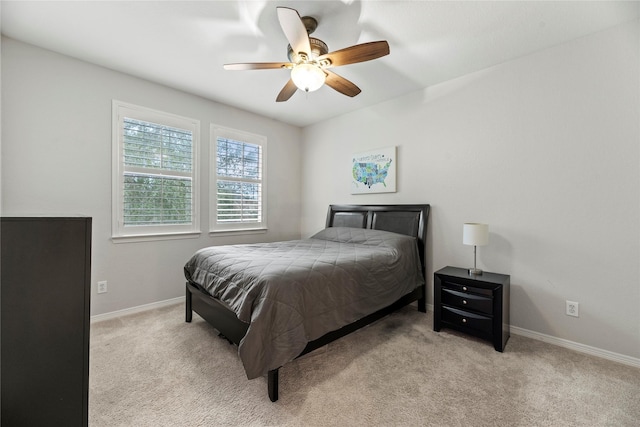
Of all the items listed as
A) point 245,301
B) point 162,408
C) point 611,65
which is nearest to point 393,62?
point 611,65

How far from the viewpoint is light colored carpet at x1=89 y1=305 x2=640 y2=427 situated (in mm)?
1504

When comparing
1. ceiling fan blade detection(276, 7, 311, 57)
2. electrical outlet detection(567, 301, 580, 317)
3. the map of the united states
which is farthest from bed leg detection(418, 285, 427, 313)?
ceiling fan blade detection(276, 7, 311, 57)

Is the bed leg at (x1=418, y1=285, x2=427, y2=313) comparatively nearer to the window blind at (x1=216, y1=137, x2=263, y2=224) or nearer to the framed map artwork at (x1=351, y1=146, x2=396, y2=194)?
the framed map artwork at (x1=351, y1=146, x2=396, y2=194)

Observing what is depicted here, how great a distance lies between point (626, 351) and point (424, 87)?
3.03 metres

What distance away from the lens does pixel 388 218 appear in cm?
343

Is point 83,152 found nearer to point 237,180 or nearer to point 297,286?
point 237,180

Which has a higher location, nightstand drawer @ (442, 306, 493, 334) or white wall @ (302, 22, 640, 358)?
white wall @ (302, 22, 640, 358)

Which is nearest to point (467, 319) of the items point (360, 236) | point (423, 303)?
point (423, 303)

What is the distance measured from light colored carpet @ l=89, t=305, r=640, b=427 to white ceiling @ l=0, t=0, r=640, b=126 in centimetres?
261

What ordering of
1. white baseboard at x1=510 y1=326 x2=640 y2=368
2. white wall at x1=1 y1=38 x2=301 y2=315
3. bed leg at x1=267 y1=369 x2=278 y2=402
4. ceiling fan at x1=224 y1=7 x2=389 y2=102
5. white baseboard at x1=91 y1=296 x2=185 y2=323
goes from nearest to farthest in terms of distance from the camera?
bed leg at x1=267 y1=369 x2=278 y2=402, ceiling fan at x1=224 y1=7 x2=389 y2=102, white baseboard at x1=510 y1=326 x2=640 y2=368, white wall at x1=1 y1=38 x2=301 y2=315, white baseboard at x1=91 y1=296 x2=185 y2=323

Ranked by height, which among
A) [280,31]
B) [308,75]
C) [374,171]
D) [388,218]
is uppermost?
[280,31]

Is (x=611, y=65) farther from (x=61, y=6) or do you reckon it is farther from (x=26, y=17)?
(x=26, y=17)

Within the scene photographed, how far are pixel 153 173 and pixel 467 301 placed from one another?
3.56 metres

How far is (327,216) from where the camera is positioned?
4.23 meters
